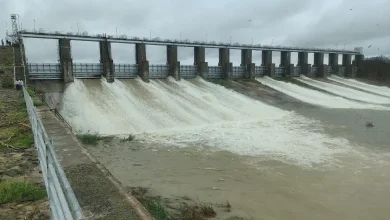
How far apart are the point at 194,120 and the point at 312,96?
15732mm

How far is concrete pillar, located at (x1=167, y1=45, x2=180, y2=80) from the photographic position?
25.7 meters

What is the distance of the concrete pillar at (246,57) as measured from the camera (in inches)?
1312

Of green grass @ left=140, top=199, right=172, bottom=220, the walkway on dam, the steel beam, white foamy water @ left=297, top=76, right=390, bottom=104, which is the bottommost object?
white foamy water @ left=297, top=76, right=390, bottom=104

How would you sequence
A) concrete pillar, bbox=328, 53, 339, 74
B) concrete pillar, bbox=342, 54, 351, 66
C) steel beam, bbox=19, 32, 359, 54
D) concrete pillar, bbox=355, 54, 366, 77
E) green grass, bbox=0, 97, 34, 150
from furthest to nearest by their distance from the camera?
concrete pillar, bbox=355, 54, 366, 77 < concrete pillar, bbox=342, 54, 351, 66 < concrete pillar, bbox=328, 53, 339, 74 < steel beam, bbox=19, 32, 359, 54 < green grass, bbox=0, 97, 34, 150

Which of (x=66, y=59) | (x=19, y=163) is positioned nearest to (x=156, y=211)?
(x=19, y=163)

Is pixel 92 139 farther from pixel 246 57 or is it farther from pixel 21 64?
pixel 246 57

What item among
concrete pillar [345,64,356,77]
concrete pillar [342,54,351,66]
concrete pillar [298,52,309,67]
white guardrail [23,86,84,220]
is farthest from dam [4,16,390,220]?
concrete pillar [342,54,351,66]

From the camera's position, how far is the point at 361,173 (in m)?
8.93

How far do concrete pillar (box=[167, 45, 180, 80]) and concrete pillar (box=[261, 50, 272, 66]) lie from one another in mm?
12987

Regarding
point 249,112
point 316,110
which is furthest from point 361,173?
point 316,110

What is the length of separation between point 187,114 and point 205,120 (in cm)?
106

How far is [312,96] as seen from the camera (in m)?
28.5

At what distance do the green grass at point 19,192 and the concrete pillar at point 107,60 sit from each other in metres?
17.7

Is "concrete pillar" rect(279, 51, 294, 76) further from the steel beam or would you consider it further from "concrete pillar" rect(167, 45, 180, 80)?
"concrete pillar" rect(167, 45, 180, 80)
